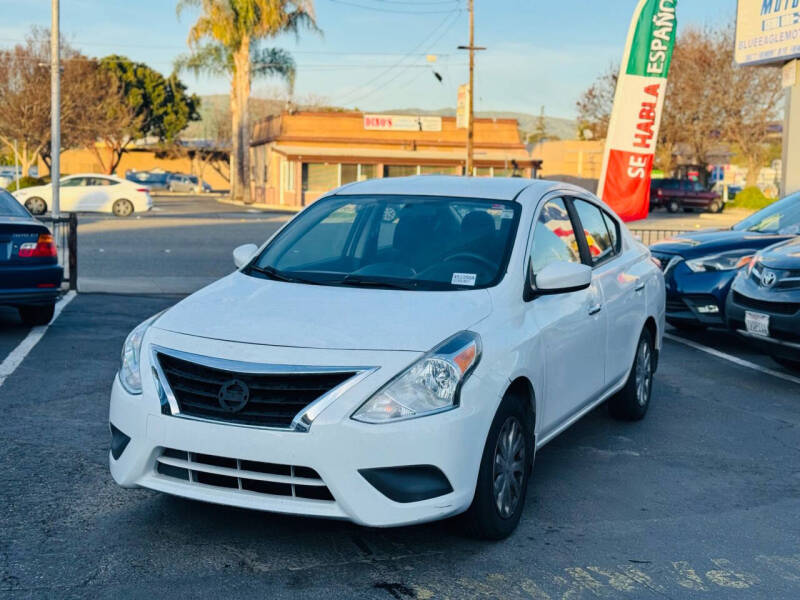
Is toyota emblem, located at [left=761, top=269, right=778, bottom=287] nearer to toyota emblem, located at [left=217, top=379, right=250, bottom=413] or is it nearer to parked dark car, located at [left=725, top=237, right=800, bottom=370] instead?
parked dark car, located at [left=725, top=237, right=800, bottom=370]

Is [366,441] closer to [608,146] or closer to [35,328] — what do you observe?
[35,328]

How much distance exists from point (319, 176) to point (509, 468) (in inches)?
1972

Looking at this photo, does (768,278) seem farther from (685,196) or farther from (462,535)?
(685,196)

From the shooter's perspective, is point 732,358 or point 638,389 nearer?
point 638,389

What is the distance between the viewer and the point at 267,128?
61.2m

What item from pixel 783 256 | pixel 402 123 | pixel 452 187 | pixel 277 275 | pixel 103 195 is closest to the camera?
pixel 277 275

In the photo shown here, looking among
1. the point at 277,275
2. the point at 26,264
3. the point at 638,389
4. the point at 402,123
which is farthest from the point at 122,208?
the point at 277,275

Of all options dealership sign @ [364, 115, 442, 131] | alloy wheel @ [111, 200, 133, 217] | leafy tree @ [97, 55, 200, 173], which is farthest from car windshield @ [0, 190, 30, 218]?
leafy tree @ [97, 55, 200, 173]

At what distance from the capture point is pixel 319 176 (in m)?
54.2

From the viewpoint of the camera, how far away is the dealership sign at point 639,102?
16.1m

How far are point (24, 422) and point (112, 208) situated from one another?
3220cm

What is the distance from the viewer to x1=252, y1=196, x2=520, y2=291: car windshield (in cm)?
536

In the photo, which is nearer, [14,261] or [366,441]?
[366,441]

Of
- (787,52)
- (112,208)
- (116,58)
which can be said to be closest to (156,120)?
(116,58)
